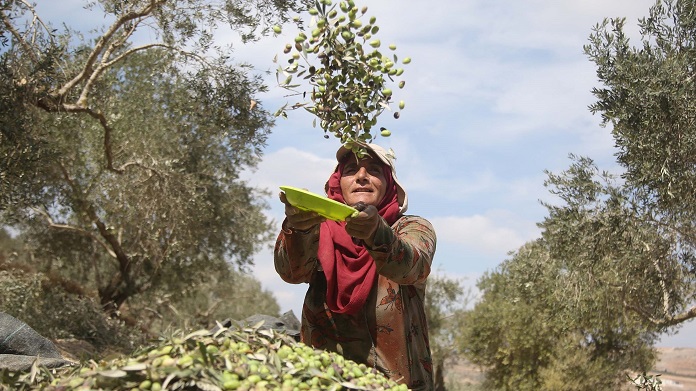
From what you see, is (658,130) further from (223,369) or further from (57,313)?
(57,313)

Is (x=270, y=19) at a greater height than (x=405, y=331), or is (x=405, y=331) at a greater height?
(x=270, y=19)

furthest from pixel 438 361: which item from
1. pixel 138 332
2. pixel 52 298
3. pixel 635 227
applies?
pixel 635 227

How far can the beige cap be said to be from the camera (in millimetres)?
4098

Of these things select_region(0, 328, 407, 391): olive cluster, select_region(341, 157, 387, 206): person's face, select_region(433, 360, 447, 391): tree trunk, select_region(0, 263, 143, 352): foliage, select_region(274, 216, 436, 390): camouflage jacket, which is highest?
select_region(433, 360, 447, 391): tree trunk

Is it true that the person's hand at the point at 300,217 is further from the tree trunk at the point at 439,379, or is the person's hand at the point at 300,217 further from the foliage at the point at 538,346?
the tree trunk at the point at 439,379

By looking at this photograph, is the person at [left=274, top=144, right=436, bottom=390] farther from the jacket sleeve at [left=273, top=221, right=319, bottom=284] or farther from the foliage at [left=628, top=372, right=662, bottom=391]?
the foliage at [left=628, top=372, right=662, bottom=391]

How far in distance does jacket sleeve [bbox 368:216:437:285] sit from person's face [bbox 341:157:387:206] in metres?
0.27

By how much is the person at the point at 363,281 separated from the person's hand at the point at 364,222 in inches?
11.1

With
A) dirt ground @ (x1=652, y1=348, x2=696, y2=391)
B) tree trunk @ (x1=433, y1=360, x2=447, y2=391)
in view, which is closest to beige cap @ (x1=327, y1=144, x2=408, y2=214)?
tree trunk @ (x1=433, y1=360, x2=447, y2=391)

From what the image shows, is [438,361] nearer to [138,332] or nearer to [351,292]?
[138,332]

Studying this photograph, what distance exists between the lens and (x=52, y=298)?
16.9 m

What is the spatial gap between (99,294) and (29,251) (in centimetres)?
243

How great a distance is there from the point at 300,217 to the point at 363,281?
0.58 meters

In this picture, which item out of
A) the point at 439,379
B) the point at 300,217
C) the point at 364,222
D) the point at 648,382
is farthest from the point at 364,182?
the point at 439,379
